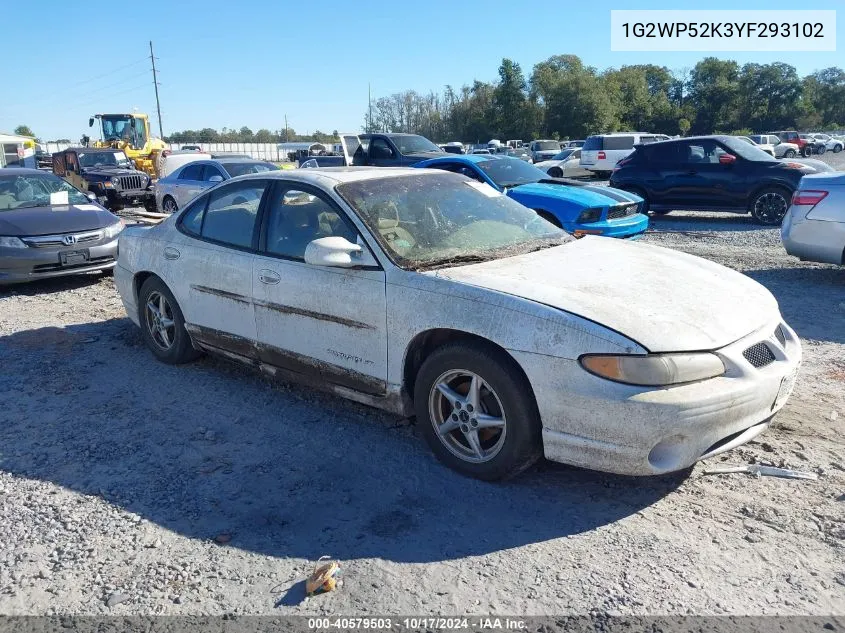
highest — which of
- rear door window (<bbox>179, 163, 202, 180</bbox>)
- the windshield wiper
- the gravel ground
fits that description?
rear door window (<bbox>179, 163, 202, 180</bbox>)

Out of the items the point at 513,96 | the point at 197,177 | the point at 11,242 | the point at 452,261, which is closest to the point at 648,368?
the point at 452,261

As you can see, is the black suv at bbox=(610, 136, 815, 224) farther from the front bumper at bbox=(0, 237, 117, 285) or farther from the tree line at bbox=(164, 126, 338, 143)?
the tree line at bbox=(164, 126, 338, 143)

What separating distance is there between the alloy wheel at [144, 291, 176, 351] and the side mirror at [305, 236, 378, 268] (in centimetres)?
202

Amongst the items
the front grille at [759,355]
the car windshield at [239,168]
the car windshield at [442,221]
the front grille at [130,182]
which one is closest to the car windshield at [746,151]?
the car windshield at [239,168]

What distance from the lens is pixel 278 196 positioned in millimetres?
4559

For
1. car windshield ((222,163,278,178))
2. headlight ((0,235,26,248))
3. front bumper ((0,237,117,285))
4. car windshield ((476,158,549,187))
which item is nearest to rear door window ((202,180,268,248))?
front bumper ((0,237,117,285))

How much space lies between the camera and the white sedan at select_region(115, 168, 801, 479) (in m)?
3.06

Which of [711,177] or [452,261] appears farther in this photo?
[711,177]

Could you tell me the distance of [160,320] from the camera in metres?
5.46

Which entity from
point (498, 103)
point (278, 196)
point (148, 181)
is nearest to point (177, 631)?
point (278, 196)

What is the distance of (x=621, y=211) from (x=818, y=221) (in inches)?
102

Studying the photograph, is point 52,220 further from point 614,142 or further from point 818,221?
point 614,142

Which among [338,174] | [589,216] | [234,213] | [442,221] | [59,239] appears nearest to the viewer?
[442,221]

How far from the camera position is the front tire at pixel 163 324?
527 centimetres
